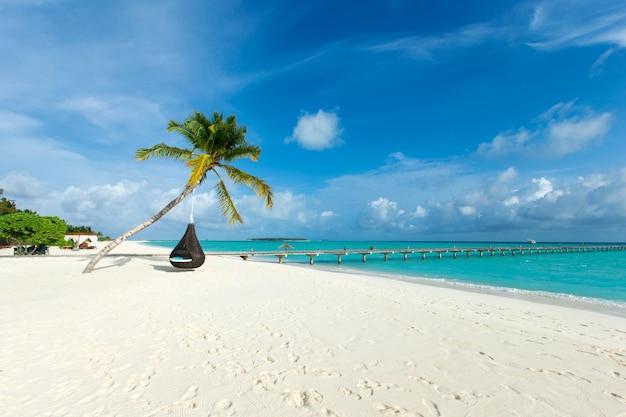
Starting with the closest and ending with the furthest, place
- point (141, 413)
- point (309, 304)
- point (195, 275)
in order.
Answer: point (141, 413)
point (309, 304)
point (195, 275)

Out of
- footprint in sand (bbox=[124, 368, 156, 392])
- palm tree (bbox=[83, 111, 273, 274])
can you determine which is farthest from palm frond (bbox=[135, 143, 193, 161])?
footprint in sand (bbox=[124, 368, 156, 392])

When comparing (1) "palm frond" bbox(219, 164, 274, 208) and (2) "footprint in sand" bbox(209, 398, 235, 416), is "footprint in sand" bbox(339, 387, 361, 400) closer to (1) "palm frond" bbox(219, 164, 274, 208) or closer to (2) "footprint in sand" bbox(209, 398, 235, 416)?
(2) "footprint in sand" bbox(209, 398, 235, 416)

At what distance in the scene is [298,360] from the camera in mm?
4027

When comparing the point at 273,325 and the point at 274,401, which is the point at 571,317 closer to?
the point at 273,325

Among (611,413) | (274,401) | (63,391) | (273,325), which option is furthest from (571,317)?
(63,391)

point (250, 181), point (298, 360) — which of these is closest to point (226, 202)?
point (250, 181)

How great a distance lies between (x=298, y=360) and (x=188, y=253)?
413 inches

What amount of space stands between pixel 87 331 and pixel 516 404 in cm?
643

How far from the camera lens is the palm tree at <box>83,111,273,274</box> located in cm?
1344

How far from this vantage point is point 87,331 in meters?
5.22

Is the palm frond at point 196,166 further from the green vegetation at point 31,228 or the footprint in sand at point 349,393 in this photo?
the green vegetation at point 31,228

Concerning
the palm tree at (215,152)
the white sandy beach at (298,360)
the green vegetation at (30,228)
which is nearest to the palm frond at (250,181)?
the palm tree at (215,152)

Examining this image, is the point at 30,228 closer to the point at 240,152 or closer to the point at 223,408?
the point at 240,152

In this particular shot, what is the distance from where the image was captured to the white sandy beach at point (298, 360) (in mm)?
2939
